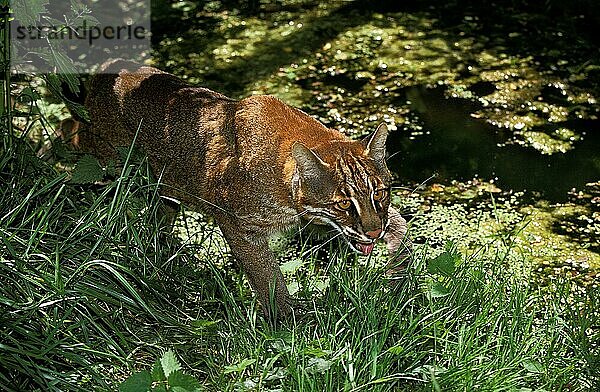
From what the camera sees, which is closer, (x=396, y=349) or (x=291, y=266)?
(x=396, y=349)

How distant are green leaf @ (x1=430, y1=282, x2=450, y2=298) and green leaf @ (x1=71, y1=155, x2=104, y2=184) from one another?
172 cm

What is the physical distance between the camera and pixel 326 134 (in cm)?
446

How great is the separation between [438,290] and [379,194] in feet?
1.69

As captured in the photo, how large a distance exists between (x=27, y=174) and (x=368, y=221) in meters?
1.87

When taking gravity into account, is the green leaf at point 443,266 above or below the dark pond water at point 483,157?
above

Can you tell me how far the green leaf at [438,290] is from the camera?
4.17m

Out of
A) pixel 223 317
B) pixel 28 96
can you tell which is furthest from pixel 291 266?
pixel 28 96

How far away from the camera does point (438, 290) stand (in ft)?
13.8

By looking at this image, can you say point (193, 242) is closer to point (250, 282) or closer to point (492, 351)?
point (250, 282)

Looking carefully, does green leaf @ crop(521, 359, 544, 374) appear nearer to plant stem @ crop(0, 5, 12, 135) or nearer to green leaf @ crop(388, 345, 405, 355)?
green leaf @ crop(388, 345, 405, 355)

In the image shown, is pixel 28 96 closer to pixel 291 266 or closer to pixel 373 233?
pixel 291 266

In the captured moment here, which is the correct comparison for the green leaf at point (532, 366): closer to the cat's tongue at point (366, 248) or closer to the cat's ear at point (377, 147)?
the cat's tongue at point (366, 248)

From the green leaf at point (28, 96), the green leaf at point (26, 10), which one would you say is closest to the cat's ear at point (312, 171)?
the green leaf at point (26, 10)

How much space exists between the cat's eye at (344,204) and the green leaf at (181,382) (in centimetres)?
107
